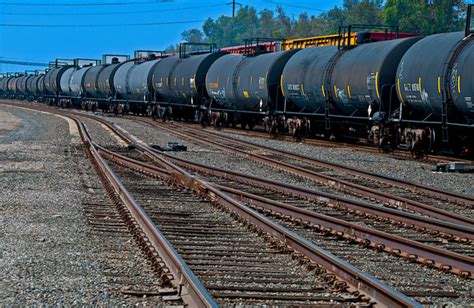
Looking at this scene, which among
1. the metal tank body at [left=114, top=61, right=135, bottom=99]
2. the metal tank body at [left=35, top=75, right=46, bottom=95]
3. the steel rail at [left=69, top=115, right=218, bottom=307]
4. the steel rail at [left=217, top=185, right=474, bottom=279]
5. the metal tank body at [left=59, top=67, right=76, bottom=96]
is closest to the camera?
the steel rail at [left=69, top=115, right=218, bottom=307]

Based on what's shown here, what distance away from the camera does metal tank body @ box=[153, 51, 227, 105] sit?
3566 centimetres

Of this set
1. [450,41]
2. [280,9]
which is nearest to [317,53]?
[450,41]

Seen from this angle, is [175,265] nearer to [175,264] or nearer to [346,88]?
[175,264]

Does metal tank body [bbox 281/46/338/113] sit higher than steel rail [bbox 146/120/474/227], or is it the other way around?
metal tank body [bbox 281/46/338/113]

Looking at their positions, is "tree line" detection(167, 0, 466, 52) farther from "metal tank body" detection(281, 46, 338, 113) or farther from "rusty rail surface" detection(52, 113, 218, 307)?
"rusty rail surface" detection(52, 113, 218, 307)

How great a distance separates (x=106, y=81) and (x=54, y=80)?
60.2 ft

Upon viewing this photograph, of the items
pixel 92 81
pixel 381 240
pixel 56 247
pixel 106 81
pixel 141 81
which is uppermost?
pixel 141 81

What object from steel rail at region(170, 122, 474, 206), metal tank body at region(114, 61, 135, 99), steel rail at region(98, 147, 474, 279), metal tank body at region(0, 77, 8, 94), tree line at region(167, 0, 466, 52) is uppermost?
tree line at region(167, 0, 466, 52)

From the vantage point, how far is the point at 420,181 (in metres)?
15.1

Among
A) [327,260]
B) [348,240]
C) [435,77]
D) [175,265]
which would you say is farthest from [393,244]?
[435,77]

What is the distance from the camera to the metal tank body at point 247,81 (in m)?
28.0

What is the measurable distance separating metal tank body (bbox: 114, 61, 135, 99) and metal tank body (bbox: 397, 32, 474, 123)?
3127 cm

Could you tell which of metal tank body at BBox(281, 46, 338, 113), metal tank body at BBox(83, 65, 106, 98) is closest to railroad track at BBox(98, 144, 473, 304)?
metal tank body at BBox(281, 46, 338, 113)

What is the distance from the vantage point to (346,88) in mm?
22688
